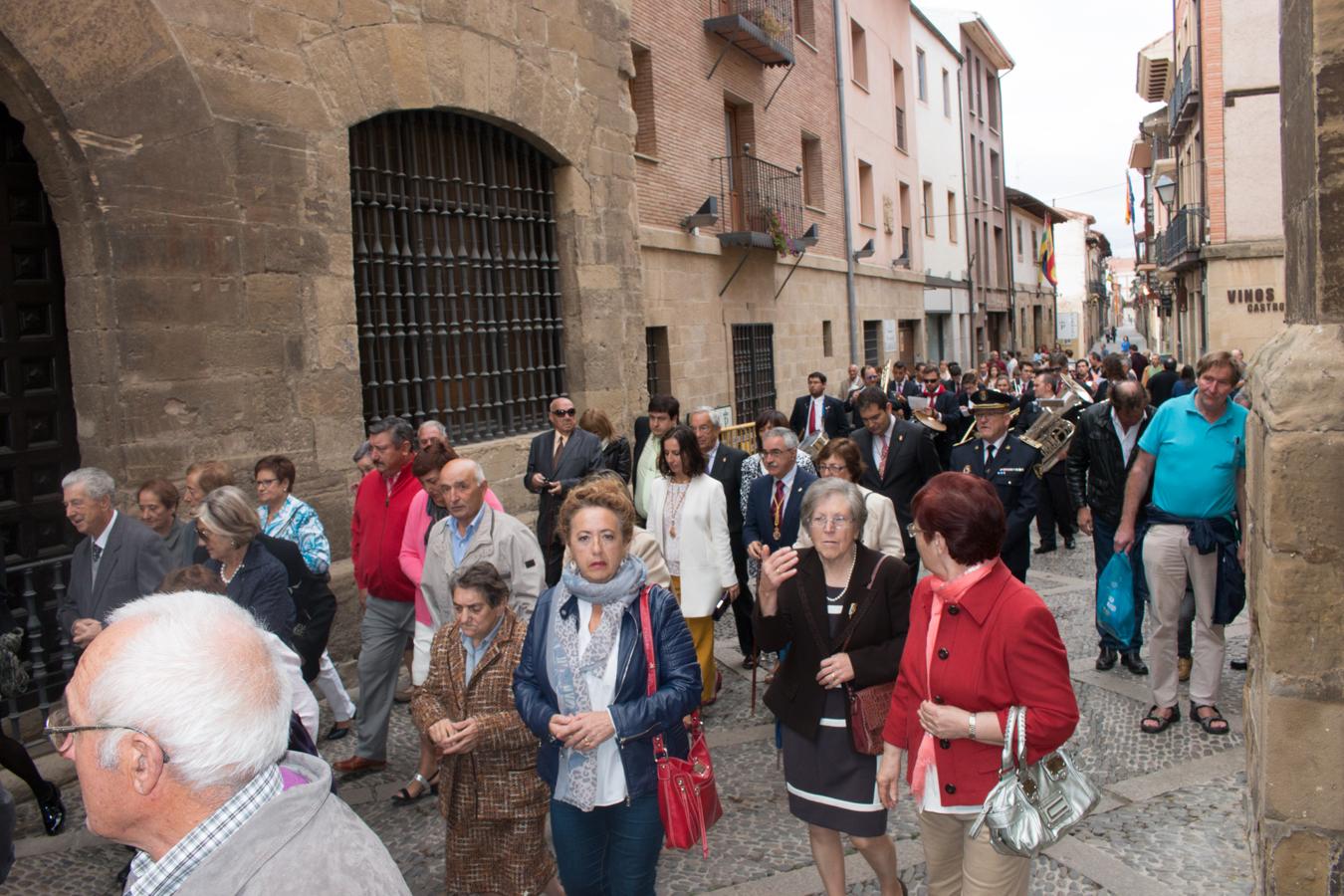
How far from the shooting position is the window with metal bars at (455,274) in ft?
26.2

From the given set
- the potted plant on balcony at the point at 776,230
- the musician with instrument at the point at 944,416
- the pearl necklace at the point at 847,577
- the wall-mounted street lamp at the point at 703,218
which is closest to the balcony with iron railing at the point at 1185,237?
the potted plant on balcony at the point at 776,230

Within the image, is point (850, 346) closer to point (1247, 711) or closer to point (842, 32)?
point (842, 32)

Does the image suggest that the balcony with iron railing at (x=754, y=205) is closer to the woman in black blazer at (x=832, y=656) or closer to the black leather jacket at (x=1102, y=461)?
the black leather jacket at (x=1102, y=461)

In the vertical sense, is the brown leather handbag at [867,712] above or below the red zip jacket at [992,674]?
below

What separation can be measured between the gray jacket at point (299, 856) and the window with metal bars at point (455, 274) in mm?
6373

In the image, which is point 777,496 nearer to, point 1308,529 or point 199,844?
point 1308,529

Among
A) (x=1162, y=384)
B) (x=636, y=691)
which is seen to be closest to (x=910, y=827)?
(x=636, y=691)

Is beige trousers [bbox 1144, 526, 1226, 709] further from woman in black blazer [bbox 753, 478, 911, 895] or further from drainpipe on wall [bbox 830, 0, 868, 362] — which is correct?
drainpipe on wall [bbox 830, 0, 868, 362]

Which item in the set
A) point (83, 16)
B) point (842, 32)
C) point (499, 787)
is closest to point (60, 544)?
point (83, 16)

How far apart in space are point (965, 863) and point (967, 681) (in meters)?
0.52

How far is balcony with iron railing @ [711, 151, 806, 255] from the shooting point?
1518 cm

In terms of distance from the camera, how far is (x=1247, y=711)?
318cm

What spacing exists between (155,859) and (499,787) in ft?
7.03

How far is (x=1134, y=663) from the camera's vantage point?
6.44m
